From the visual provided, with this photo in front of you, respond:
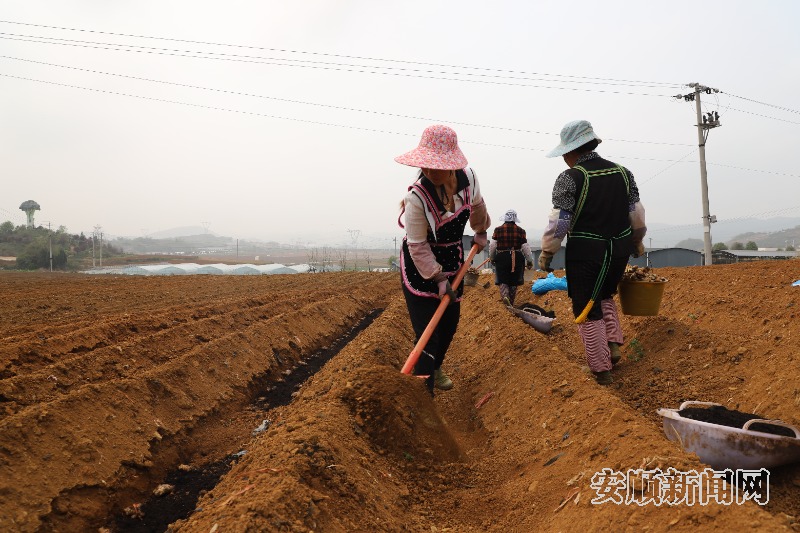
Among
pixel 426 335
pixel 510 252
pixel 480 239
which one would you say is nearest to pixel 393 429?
pixel 426 335

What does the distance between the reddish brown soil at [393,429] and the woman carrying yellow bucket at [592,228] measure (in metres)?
0.43

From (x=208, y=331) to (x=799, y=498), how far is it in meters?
7.20

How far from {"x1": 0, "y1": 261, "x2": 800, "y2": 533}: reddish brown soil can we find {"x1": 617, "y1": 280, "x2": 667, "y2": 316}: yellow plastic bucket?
1.44 ft

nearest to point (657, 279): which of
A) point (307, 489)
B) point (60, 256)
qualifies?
point (307, 489)

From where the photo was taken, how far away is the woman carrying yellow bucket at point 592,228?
4.64 m

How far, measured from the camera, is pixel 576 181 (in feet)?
15.2

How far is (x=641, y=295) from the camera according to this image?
5172 millimetres

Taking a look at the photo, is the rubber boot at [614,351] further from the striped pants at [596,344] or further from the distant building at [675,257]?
the distant building at [675,257]

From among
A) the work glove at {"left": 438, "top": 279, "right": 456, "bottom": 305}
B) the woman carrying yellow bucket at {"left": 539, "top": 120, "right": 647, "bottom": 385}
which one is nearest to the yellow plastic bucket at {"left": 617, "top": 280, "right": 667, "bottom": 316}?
the woman carrying yellow bucket at {"left": 539, "top": 120, "right": 647, "bottom": 385}

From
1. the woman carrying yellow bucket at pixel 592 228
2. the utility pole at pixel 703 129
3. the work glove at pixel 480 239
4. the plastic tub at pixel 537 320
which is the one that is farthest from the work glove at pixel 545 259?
the utility pole at pixel 703 129

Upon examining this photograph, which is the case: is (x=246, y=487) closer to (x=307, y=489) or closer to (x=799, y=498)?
(x=307, y=489)

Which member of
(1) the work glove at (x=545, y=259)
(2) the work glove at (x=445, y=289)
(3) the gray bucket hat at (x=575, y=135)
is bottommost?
(2) the work glove at (x=445, y=289)

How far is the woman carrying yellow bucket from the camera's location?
15.2 ft

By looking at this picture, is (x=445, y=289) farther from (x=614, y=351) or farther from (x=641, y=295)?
(x=641, y=295)
